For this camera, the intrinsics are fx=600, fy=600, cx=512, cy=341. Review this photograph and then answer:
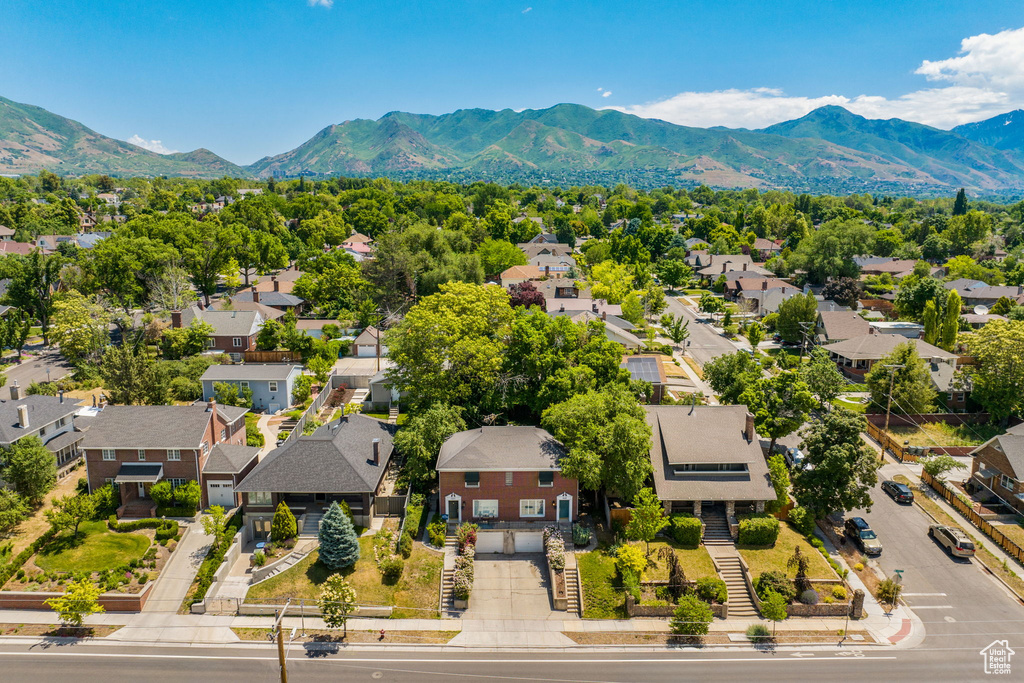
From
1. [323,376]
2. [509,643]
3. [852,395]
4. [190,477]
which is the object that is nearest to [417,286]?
[323,376]

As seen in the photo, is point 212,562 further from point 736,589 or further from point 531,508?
point 736,589

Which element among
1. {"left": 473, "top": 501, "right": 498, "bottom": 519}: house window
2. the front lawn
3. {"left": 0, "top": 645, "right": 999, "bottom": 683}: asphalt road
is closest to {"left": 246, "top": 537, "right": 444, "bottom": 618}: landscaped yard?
{"left": 0, "top": 645, "right": 999, "bottom": 683}: asphalt road

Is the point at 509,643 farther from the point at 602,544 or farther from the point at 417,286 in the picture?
the point at 417,286

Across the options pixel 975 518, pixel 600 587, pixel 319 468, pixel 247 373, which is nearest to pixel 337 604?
pixel 319 468

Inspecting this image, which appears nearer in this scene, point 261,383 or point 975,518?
point 975,518

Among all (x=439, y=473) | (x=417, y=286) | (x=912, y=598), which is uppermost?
(x=417, y=286)

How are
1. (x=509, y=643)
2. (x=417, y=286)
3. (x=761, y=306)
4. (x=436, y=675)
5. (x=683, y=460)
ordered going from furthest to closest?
1. (x=761, y=306)
2. (x=417, y=286)
3. (x=683, y=460)
4. (x=509, y=643)
5. (x=436, y=675)

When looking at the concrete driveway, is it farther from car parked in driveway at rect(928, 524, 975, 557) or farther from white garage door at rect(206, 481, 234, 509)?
car parked in driveway at rect(928, 524, 975, 557)
